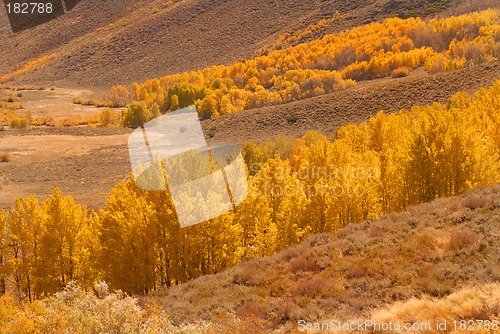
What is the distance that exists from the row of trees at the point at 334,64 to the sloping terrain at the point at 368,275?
87.3m

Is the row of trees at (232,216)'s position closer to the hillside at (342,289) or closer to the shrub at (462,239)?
the hillside at (342,289)

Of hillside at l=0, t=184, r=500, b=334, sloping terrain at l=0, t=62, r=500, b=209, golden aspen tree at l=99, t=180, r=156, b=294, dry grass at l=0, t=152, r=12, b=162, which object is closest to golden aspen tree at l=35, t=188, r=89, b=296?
golden aspen tree at l=99, t=180, r=156, b=294

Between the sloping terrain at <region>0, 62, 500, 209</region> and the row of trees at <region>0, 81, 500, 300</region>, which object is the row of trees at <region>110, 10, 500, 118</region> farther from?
the row of trees at <region>0, 81, 500, 300</region>

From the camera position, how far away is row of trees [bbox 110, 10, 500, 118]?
11475 cm

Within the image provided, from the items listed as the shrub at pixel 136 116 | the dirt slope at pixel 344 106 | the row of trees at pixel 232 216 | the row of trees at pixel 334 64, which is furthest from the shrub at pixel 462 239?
the shrub at pixel 136 116

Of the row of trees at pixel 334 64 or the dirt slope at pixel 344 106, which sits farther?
the row of trees at pixel 334 64

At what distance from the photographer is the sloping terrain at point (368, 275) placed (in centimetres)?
1530

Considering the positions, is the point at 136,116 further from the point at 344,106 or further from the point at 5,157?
the point at 344,106

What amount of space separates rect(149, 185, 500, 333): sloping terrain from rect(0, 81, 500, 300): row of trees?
321cm

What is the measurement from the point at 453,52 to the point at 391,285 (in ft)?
370

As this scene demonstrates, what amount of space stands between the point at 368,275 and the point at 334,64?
138351 mm

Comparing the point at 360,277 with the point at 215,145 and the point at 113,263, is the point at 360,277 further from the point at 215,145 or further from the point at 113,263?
the point at 215,145

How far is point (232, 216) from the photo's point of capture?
26547 millimetres

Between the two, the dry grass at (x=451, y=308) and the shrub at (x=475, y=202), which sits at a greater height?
the dry grass at (x=451, y=308)
